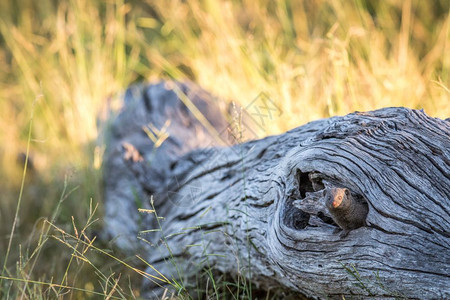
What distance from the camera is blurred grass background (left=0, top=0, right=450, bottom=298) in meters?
2.89

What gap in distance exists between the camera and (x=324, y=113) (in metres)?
2.98

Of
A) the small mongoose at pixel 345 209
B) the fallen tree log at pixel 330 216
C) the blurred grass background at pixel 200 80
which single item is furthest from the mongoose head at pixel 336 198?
the blurred grass background at pixel 200 80

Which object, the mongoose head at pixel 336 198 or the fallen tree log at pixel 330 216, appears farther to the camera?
the fallen tree log at pixel 330 216

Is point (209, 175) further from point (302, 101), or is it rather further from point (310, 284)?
point (310, 284)

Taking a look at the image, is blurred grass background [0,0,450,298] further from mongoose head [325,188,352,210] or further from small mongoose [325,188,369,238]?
mongoose head [325,188,352,210]

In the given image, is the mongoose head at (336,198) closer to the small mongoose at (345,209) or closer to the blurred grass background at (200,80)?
the small mongoose at (345,209)

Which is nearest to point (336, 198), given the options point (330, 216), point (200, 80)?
point (330, 216)

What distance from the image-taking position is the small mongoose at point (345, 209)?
1545mm

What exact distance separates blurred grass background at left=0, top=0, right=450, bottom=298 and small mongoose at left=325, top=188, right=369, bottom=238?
0.84 metres

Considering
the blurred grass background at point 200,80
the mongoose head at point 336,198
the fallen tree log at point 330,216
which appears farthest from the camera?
the blurred grass background at point 200,80

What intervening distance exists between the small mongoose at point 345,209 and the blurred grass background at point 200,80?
33.2 inches

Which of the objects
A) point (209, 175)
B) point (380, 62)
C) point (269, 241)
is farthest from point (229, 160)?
point (380, 62)

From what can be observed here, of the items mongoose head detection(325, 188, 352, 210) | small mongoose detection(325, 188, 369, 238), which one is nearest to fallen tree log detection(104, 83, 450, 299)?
small mongoose detection(325, 188, 369, 238)

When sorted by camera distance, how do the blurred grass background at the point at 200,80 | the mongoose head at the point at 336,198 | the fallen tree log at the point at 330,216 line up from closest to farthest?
the mongoose head at the point at 336,198 → the fallen tree log at the point at 330,216 → the blurred grass background at the point at 200,80
